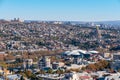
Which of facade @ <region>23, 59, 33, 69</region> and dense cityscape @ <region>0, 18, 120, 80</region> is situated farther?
facade @ <region>23, 59, 33, 69</region>

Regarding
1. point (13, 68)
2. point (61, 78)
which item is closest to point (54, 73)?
point (61, 78)

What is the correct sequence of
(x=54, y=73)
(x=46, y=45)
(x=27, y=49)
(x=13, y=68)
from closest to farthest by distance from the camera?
(x=54, y=73)
(x=13, y=68)
(x=27, y=49)
(x=46, y=45)

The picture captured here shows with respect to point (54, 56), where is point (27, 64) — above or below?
above

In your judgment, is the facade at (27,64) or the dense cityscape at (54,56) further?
the facade at (27,64)

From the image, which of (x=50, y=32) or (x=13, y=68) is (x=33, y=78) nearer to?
(x=13, y=68)

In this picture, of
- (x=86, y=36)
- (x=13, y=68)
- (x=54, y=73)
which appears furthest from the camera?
(x=86, y=36)

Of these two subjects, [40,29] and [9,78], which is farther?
[40,29]

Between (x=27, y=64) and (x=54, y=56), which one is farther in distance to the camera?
(x=54, y=56)
